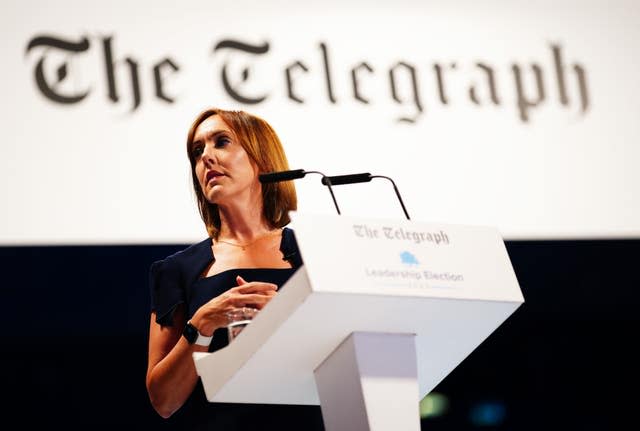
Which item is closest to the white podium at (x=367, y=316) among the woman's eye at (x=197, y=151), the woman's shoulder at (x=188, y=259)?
the woman's shoulder at (x=188, y=259)

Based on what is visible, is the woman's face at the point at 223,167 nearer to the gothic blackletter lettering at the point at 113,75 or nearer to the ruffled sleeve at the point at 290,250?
the ruffled sleeve at the point at 290,250

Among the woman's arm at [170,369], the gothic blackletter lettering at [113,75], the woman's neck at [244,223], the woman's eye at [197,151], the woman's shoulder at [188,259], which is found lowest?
the woman's arm at [170,369]

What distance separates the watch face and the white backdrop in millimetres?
544

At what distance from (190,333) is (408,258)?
0.88m

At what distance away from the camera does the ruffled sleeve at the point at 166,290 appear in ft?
9.04

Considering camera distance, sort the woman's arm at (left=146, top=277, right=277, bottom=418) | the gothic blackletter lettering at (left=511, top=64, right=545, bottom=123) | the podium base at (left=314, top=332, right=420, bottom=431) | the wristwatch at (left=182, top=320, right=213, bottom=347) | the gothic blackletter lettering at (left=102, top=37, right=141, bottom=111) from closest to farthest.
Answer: the podium base at (left=314, top=332, right=420, bottom=431) → the wristwatch at (left=182, top=320, right=213, bottom=347) → the woman's arm at (left=146, top=277, right=277, bottom=418) → the gothic blackletter lettering at (left=102, top=37, right=141, bottom=111) → the gothic blackletter lettering at (left=511, top=64, right=545, bottom=123)

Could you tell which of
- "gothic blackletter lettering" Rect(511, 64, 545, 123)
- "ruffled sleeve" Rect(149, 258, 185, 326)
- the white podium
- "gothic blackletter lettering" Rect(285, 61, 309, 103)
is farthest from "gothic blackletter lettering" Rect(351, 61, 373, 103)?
the white podium

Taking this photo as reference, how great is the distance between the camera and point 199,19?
3.28 meters

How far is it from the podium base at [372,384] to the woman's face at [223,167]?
3.53ft

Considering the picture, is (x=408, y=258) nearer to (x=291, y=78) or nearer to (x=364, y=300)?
(x=364, y=300)

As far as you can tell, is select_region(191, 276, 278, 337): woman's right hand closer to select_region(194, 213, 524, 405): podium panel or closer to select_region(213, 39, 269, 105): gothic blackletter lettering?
select_region(194, 213, 524, 405): podium panel

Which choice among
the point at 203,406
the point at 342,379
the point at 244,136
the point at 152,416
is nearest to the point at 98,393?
the point at 152,416

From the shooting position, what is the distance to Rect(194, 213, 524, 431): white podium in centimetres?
173

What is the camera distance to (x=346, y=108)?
3.36 metres
